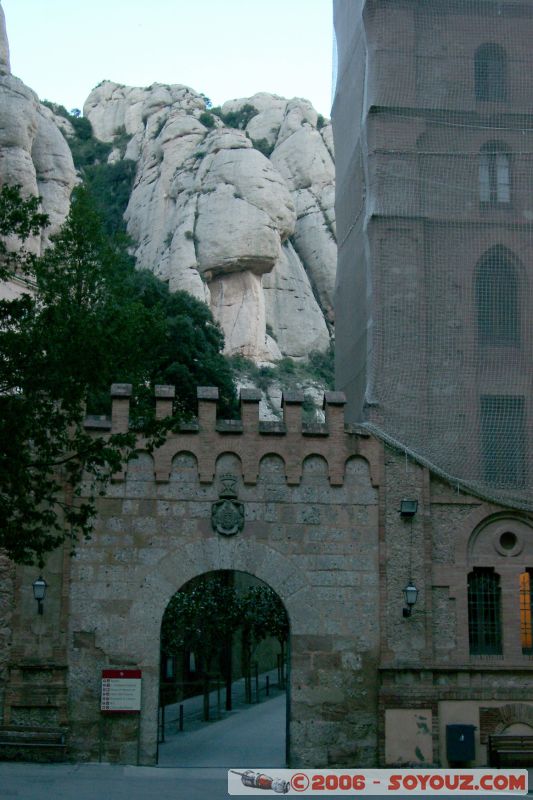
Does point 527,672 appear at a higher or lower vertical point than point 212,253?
lower

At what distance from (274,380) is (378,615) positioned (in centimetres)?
5296

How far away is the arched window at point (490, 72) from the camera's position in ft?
74.6

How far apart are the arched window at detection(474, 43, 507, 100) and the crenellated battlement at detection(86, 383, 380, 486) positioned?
810 centimetres

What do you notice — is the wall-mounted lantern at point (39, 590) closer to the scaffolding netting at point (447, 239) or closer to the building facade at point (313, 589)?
the building facade at point (313, 589)

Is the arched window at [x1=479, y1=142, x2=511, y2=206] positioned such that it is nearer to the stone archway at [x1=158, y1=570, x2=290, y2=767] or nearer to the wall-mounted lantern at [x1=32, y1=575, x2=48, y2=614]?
the stone archway at [x1=158, y1=570, x2=290, y2=767]

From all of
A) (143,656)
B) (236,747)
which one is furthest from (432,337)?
(236,747)

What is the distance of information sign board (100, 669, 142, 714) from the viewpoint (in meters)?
17.9

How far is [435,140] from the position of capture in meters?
22.1

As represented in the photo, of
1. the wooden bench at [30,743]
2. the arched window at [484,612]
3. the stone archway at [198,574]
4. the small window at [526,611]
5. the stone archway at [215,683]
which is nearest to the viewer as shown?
the wooden bench at [30,743]

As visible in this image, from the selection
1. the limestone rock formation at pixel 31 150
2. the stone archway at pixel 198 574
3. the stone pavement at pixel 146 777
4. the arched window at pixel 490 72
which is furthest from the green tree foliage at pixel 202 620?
the limestone rock formation at pixel 31 150

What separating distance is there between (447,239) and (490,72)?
14.1ft

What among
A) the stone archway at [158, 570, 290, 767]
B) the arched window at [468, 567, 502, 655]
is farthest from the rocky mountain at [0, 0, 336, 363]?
the arched window at [468, 567, 502, 655]

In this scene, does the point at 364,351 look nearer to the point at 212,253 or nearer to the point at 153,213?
the point at 212,253

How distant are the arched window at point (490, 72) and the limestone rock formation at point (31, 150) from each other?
1457 inches
